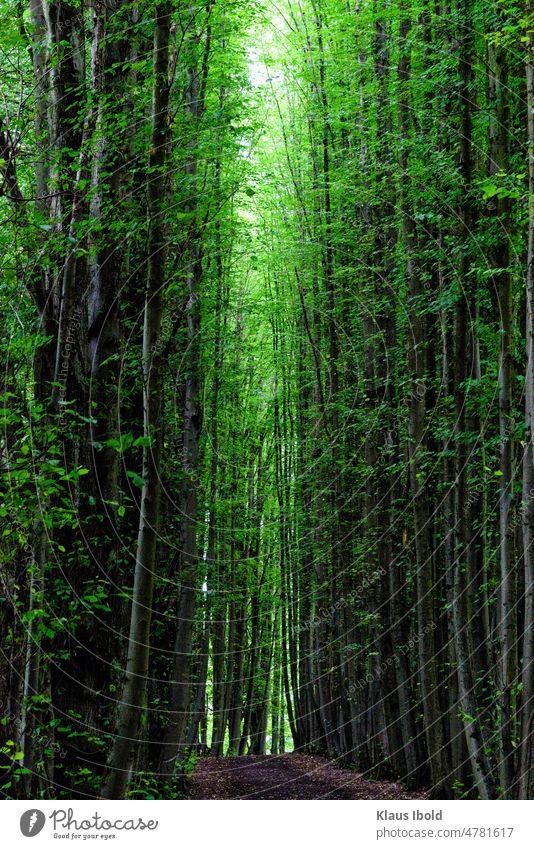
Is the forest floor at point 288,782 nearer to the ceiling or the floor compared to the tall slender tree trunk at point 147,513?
nearer to the floor

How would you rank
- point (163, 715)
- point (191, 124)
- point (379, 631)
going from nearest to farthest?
1. point (191, 124)
2. point (163, 715)
3. point (379, 631)

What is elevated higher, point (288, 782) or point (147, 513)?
point (147, 513)

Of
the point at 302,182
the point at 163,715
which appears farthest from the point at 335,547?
the point at 302,182

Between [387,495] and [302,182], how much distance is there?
1093cm

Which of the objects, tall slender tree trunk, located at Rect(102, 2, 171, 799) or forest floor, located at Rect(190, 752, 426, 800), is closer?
tall slender tree trunk, located at Rect(102, 2, 171, 799)

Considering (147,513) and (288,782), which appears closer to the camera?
(147,513)

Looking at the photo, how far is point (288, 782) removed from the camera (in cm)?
1744

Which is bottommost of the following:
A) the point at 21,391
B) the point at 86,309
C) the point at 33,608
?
the point at 33,608

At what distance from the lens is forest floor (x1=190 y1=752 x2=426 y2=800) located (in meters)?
14.1

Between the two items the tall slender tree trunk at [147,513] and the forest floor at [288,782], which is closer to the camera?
the tall slender tree trunk at [147,513]

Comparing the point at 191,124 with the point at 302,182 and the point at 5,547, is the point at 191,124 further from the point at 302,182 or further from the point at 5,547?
the point at 302,182

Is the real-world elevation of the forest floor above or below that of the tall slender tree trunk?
below

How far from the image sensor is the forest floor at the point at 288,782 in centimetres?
1411

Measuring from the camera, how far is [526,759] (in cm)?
692
